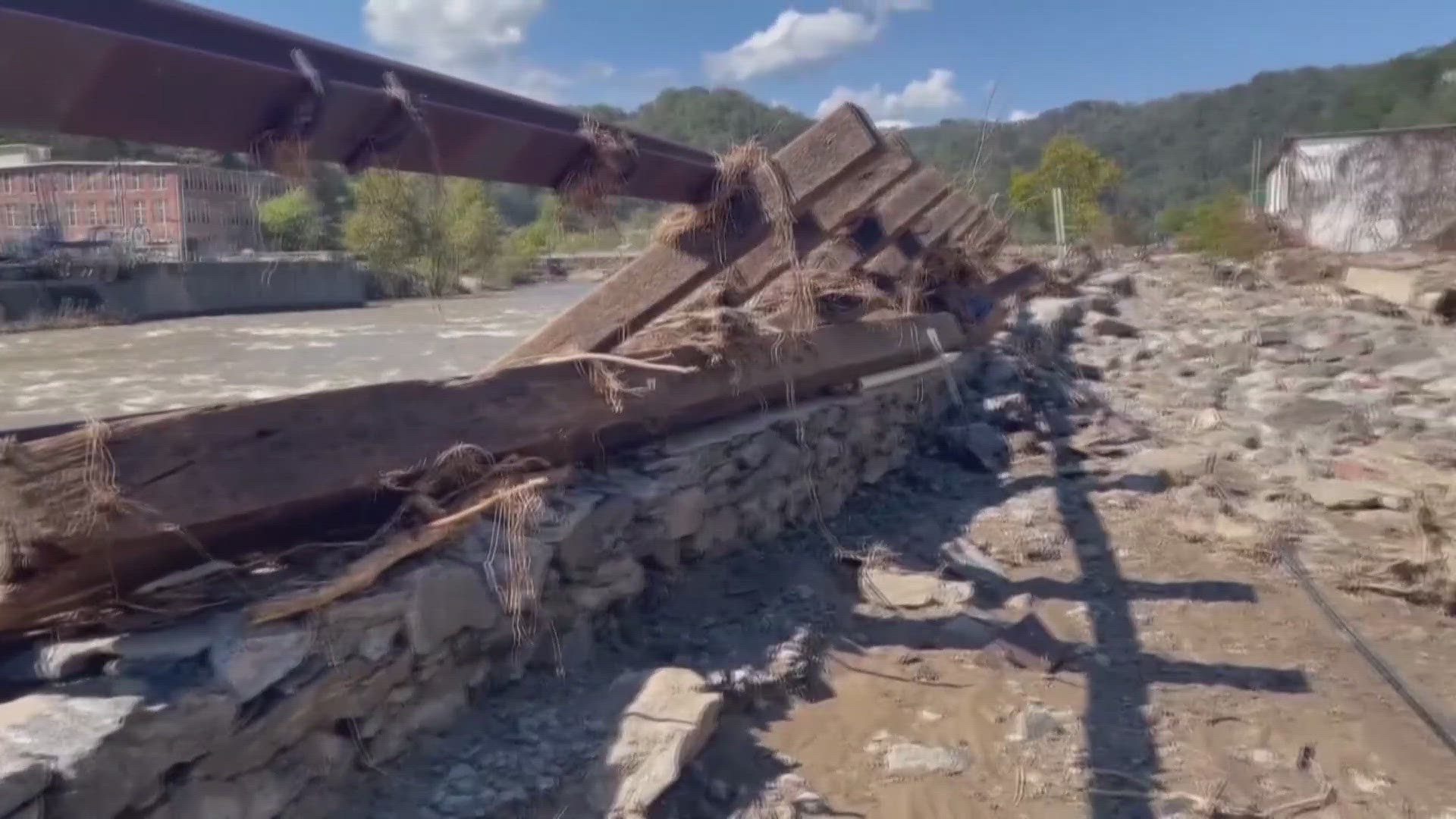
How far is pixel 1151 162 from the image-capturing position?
73.2m

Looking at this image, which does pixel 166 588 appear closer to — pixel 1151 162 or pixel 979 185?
pixel 979 185

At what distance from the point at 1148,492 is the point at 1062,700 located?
3579 mm

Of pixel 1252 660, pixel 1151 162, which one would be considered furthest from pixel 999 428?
pixel 1151 162

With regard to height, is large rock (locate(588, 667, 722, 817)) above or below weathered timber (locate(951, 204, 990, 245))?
below

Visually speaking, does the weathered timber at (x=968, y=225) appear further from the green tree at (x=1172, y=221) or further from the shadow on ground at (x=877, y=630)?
the green tree at (x=1172, y=221)

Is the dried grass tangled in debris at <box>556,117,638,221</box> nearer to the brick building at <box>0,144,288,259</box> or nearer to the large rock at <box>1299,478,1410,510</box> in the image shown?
the brick building at <box>0,144,288,259</box>

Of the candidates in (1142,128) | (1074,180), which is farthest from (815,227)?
(1142,128)

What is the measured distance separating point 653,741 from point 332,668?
41.0 inches

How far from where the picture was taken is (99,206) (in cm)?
1546

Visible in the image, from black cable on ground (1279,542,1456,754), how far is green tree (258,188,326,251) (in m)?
4.46

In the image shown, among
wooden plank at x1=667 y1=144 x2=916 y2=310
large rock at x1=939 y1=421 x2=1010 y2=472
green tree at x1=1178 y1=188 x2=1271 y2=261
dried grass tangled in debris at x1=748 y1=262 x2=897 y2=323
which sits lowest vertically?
large rock at x1=939 y1=421 x2=1010 y2=472

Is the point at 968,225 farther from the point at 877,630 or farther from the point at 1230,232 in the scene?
the point at 1230,232

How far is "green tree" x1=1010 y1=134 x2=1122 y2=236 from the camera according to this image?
94.5ft

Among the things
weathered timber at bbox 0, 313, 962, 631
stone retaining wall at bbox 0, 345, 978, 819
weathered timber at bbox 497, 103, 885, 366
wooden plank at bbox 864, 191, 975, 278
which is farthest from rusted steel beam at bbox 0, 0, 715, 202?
wooden plank at bbox 864, 191, 975, 278
